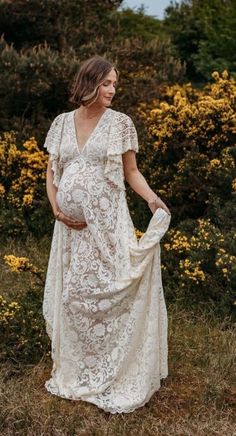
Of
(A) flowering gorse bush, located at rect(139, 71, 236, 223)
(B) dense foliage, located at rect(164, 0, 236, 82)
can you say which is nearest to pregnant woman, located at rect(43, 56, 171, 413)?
(A) flowering gorse bush, located at rect(139, 71, 236, 223)

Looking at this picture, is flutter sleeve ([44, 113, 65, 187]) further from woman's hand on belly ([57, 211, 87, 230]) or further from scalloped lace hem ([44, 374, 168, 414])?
scalloped lace hem ([44, 374, 168, 414])

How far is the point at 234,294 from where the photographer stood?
209 inches

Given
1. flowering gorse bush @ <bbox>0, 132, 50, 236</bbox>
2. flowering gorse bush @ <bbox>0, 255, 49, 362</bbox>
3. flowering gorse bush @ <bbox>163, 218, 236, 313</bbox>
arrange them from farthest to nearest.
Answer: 1. flowering gorse bush @ <bbox>0, 132, 50, 236</bbox>
2. flowering gorse bush @ <bbox>163, 218, 236, 313</bbox>
3. flowering gorse bush @ <bbox>0, 255, 49, 362</bbox>

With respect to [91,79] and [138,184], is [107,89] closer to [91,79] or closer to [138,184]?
[91,79]

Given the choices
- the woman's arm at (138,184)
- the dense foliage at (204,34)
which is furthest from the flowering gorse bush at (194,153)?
the dense foliage at (204,34)

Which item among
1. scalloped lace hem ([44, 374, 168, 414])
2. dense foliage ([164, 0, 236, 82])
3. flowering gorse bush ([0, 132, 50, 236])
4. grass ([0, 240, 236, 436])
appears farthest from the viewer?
dense foliage ([164, 0, 236, 82])

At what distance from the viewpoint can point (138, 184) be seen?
4.03 m

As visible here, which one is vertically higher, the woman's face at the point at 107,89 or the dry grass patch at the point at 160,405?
the woman's face at the point at 107,89

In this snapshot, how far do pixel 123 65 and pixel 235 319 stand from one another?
3.96 meters

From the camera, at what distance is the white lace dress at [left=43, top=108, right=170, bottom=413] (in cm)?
394

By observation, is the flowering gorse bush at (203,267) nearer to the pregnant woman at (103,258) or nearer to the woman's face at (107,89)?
the pregnant woman at (103,258)

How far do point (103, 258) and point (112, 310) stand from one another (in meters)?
0.28

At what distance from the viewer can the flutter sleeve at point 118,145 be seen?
12.8ft

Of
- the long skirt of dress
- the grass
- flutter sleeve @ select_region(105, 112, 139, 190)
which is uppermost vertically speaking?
flutter sleeve @ select_region(105, 112, 139, 190)
